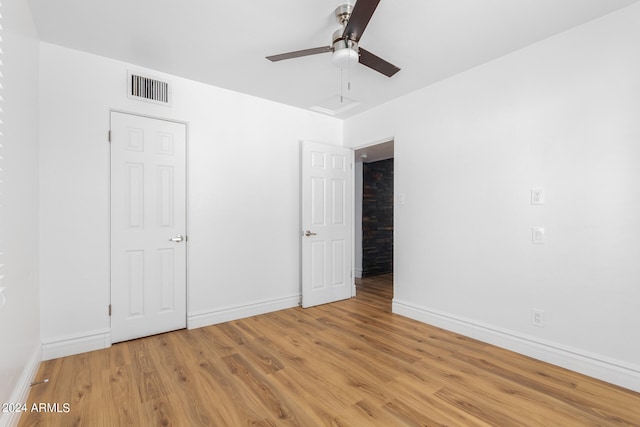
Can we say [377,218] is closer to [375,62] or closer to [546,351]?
[546,351]

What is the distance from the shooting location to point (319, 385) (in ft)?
6.77

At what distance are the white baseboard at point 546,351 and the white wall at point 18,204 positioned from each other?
3.35m

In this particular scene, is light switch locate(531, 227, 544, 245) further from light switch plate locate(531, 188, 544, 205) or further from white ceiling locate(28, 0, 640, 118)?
white ceiling locate(28, 0, 640, 118)

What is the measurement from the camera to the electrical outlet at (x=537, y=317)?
7.96ft

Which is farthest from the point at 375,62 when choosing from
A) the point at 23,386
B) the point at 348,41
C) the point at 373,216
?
the point at 373,216

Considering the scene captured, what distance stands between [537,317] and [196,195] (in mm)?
3415

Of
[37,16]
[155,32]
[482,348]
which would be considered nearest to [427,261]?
[482,348]

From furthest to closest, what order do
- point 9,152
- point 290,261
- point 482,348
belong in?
point 290,261 → point 482,348 → point 9,152

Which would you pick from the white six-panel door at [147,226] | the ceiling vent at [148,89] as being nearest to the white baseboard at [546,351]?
the white six-panel door at [147,226]

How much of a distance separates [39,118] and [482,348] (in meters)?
4.27

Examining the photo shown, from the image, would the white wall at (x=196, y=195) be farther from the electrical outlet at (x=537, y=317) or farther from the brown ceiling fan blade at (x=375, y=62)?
the electrical outlet at (x=537, y=317)

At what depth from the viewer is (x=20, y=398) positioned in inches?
70.6

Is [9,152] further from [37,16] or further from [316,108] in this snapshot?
[316,108]

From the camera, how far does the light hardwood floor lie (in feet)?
5.69
